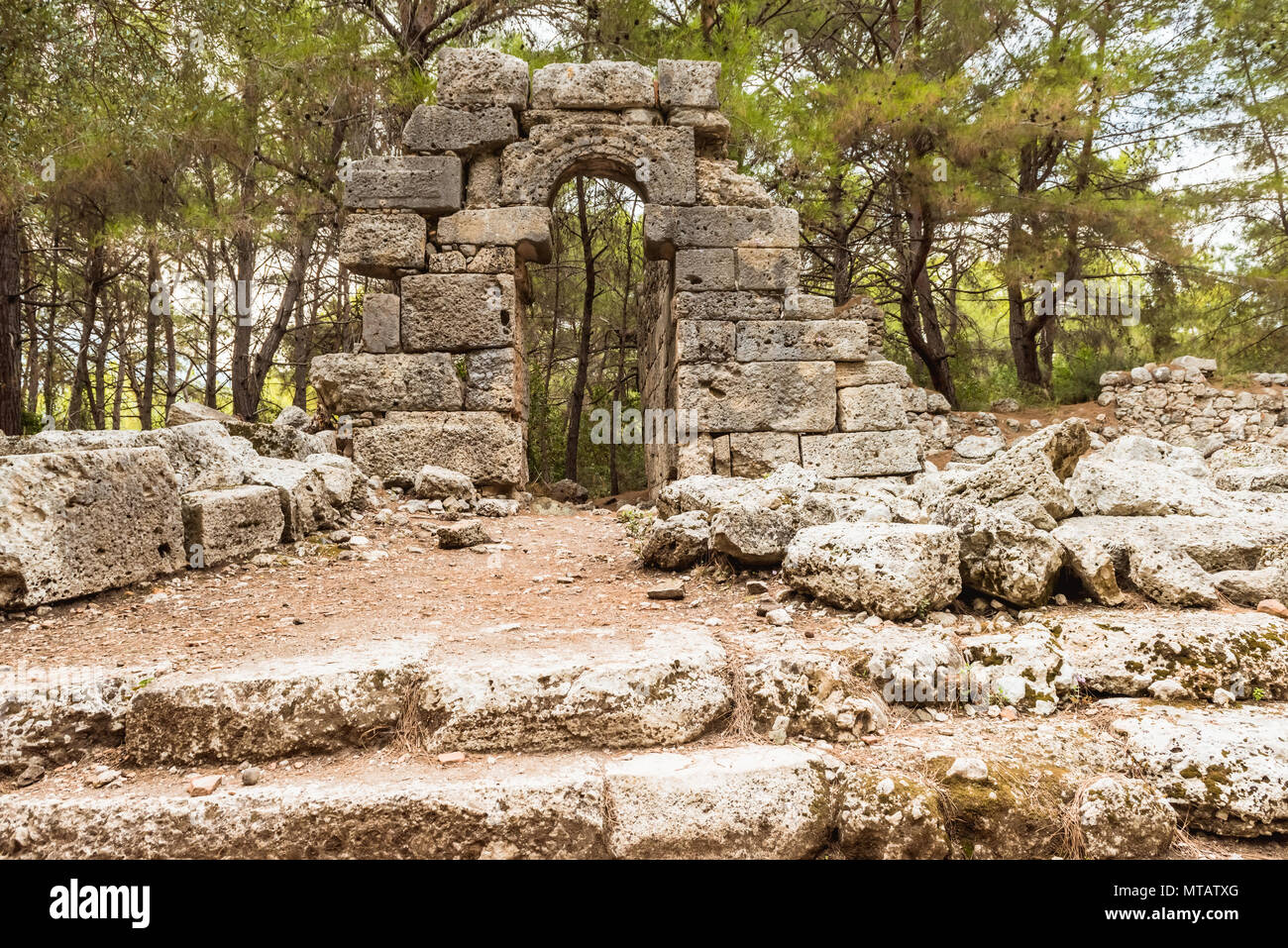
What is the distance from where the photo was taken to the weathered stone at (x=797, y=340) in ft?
22.4

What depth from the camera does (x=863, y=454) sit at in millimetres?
6773

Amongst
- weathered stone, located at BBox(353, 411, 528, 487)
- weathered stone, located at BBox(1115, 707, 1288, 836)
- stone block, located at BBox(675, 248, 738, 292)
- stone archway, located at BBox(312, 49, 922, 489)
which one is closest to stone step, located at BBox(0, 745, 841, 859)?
weathered stone, located at BBox(1115, 707, 1288, 836)

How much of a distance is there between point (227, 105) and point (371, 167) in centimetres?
273

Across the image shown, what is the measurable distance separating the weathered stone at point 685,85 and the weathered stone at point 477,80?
4.59ft

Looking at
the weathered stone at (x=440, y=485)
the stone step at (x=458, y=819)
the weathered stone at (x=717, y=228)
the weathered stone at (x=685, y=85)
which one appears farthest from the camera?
the weathered stone at (x=685, y=85)

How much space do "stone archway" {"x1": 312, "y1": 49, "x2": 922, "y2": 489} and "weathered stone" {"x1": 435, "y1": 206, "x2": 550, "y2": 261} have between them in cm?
1

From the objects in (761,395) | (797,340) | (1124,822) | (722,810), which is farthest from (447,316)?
(1124,822)

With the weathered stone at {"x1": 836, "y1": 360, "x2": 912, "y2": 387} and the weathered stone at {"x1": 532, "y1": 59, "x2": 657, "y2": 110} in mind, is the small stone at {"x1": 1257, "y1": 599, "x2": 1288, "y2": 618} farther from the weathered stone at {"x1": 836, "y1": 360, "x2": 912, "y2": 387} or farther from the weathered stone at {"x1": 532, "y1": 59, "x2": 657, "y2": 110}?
the weathered stone at {"x1": 532, "y1": 59, "x2": 657, "y2": 110}

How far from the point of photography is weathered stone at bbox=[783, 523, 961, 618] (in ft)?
9.25

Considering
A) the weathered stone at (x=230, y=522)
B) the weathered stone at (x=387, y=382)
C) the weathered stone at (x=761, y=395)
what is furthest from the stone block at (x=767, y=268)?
the weathered stone at (x=230, y=522)

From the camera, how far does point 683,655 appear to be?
2387mm

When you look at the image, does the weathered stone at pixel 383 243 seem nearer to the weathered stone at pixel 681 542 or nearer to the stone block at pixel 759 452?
the stone block at pixel 759 452
